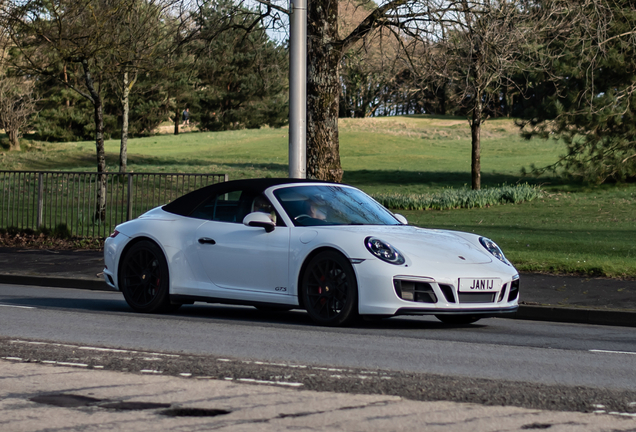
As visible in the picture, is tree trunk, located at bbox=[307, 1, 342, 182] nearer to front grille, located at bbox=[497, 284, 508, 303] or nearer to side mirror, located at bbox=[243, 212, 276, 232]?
side mirror, located at bbox=[243, 212, 276, 232]

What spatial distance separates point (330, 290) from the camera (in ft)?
28.0

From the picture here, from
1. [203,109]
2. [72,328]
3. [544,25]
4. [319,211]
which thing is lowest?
[72,328]

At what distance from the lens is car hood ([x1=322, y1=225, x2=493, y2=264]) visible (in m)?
8.34

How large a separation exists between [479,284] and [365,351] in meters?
1.63

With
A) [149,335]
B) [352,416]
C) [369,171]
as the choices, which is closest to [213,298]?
[149,335]

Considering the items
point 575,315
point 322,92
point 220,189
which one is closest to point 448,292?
point 575,315

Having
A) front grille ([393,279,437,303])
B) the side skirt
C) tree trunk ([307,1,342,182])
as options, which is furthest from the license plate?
tree trunk ([307,1,342,182])

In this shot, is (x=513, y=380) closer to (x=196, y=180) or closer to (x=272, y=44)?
(x=196, y=180)

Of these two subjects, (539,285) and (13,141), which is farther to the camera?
(13,141)

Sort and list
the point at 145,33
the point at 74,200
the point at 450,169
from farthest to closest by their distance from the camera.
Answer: the point at 450,169, the point at 145,33, the point at 74,200

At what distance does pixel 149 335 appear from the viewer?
816 centimetres

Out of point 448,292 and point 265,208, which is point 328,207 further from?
point 448,292

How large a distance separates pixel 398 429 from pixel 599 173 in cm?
2880

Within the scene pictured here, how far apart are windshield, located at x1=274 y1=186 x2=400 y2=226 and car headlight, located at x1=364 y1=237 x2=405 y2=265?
2.54 ft
